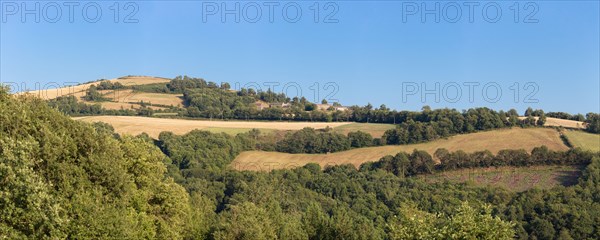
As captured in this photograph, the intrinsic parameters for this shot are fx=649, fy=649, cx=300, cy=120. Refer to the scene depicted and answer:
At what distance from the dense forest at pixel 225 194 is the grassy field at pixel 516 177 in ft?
5.94

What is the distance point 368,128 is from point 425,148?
70.3ft

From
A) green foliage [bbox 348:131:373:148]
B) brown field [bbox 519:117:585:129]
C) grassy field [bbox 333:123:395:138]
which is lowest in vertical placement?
→ green foliage [bbox 348:131:373:148]

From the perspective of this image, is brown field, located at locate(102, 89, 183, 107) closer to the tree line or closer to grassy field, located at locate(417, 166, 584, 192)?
the tree line

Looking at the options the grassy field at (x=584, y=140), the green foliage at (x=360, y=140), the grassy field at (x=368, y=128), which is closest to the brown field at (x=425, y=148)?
the grassy field at (x=584, y=140)

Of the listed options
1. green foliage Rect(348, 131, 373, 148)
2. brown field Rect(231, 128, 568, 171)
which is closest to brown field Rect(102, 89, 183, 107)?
brown field Rect(231, 128, 568, 171)

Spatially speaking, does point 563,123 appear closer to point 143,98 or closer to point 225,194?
point 225,194

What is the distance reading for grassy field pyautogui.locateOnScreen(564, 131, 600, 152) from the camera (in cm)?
12344

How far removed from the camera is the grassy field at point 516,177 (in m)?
108

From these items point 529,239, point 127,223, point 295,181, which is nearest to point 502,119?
point 295,181

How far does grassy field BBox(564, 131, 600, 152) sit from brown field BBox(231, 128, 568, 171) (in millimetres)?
2699

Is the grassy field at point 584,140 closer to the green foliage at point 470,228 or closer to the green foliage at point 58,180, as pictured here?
the green foliage at point 470,228

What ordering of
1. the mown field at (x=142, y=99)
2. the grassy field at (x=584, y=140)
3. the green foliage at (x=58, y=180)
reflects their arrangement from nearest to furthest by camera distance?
the green foliage at (x=58, y=180)
the grassy field at (x=584, y=140)
the mown field at (x=142, y=99)

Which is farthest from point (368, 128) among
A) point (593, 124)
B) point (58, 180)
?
point (58, 180)

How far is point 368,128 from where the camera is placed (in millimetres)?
150875
